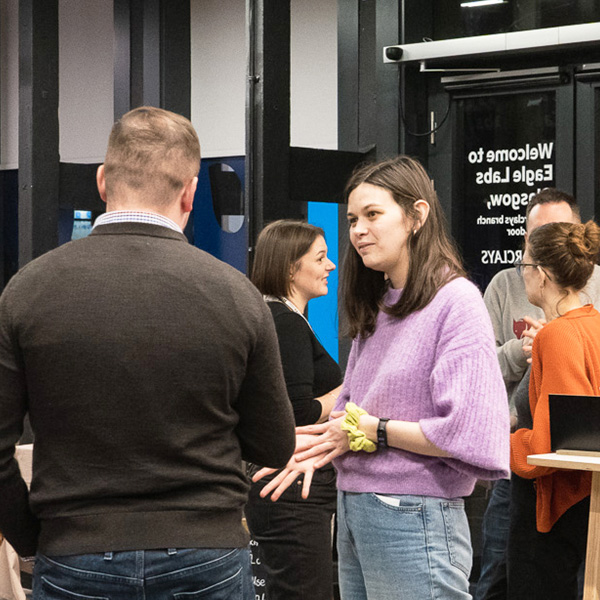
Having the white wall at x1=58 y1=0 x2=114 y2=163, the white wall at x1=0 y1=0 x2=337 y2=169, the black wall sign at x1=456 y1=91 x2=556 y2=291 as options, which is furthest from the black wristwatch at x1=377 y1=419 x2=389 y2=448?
the white wall at x1=58 y1=0 x2=114 y2=163

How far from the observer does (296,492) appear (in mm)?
2857

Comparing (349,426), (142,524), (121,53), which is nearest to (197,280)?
(142,524)

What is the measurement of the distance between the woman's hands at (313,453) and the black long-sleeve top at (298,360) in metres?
0.75

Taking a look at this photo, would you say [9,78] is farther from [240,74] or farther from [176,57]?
[240,74]

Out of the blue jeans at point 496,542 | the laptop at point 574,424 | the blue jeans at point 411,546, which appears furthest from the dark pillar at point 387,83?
the blue jeans at point 411,546

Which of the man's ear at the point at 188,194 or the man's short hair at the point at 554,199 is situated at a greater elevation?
the man's short hair at the point at 554,199

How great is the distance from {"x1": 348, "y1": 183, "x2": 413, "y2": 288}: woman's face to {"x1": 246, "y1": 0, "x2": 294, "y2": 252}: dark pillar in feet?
6.52

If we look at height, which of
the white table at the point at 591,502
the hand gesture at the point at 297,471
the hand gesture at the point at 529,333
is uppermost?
the hand gesture at the point at 529,333

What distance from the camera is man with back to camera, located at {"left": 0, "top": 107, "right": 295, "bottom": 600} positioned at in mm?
1599

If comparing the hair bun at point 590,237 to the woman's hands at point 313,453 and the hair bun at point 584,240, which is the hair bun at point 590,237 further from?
the woman's hands at point 313,453

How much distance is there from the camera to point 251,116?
411 centimetres

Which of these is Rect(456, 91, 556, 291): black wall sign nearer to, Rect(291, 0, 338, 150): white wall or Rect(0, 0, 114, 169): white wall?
Rect(291, 0, 338, 150): white wall

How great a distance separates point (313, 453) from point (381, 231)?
1.69 feet

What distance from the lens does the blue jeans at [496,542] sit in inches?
135
